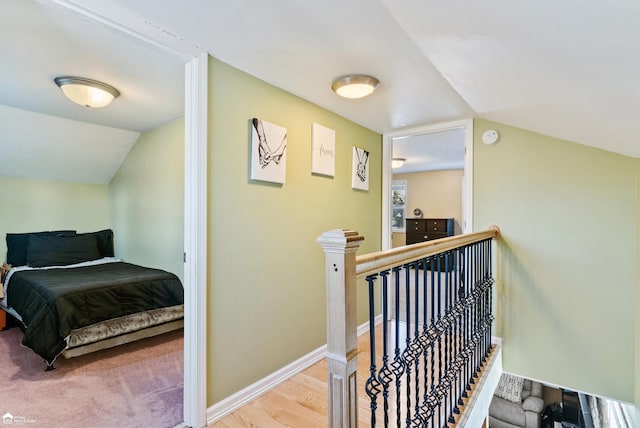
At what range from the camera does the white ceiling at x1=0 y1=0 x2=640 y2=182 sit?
3.96 ft

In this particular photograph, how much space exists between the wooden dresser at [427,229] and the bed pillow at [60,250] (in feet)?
18.7

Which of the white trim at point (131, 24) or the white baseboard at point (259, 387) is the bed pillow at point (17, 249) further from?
the white trim at point (131, 24)

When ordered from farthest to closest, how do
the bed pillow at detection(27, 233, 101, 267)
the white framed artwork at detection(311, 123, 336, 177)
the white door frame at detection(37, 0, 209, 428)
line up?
the bed pillow at detection(27, 233, 101, 267)
the white framed artwork at detection(311, 123, 336, 177)
the white door frame at detection(37, 0, 209, 428)

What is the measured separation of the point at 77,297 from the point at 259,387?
1.63 meters

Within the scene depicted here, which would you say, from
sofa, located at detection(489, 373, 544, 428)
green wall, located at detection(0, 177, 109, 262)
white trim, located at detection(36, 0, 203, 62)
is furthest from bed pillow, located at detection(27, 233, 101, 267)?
sofa, located at detection(489, 373, 544, 428)

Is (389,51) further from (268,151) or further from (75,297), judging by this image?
(75,297)

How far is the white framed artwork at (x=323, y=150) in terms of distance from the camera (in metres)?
2.52

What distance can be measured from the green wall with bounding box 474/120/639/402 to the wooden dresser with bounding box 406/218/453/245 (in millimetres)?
4007

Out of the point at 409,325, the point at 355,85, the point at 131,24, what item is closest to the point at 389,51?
the point at 355,85

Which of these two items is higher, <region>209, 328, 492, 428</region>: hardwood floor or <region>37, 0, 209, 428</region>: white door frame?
<region>37, 0, 209, 428</region>: white door frame

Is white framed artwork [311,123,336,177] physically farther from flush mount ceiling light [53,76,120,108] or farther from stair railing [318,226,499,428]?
flush mount ceiling light [53,76,120,108]

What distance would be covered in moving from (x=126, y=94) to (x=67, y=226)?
2412 mm

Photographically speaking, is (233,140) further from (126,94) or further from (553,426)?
(553,426)

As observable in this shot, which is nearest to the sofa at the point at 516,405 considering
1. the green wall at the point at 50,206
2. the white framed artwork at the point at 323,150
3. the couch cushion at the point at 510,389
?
the couch cushion at the point at 510,389
